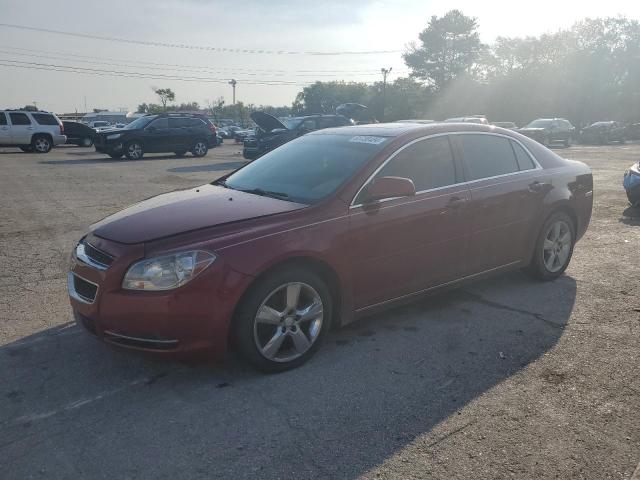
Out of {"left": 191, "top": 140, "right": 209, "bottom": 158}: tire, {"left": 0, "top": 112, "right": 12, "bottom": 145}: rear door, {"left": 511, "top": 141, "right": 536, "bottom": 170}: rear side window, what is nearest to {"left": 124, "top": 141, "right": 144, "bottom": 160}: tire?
{"left": 191, "top": 140, "right": 209, "bottom": 158}: tire

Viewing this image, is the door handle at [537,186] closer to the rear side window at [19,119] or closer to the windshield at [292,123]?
the windshield at [292,123]

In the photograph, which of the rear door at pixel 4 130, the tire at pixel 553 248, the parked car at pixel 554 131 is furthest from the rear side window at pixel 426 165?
the parked car at pixel 554 131

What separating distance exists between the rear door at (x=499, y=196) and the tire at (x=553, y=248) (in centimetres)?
22

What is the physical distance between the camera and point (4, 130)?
80.4 feet

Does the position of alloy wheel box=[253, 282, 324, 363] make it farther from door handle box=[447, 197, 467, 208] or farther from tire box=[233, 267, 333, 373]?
door handle box=[447, 197, 467, 208]

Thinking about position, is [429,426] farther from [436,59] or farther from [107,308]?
[436,59]

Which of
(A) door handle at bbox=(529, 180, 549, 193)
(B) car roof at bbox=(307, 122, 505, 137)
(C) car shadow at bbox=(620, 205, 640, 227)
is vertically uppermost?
(B) car roof at bbox=(307, 122, 505, 137)

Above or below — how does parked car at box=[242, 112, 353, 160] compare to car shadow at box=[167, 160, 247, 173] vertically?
above

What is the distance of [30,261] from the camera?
6.52m

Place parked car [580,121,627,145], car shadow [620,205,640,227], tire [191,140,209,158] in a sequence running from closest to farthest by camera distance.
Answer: car shadow [620,205,640,227]
tire [191,140,209,158]
parked car [580,121,627,145]

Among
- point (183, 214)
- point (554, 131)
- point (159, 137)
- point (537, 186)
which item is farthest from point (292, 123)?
point (554, 131)

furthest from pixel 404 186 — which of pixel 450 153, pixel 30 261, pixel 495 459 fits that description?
pixel 30 261

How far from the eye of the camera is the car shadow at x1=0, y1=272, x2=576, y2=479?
285 cm

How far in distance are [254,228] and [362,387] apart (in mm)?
1210
